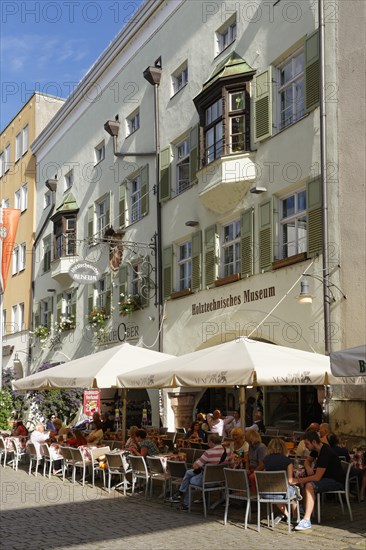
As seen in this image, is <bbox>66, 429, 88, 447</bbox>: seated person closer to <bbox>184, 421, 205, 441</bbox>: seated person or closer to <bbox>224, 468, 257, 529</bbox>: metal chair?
<bbox>184, 421, 205, 441</bbox>: seated person

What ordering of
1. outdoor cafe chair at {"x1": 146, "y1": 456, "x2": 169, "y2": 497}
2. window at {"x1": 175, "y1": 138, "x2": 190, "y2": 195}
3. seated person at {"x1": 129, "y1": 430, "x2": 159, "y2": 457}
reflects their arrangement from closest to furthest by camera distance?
outdoor cafe chair at {"x1": 146, "y1": 456, "x2": 169, "y2": 497} < seated person at {"x1": 129, "y1": 430, "x2": 159, "y2": 457} < window at {"x1": 175, "y1": 138, "x2": 190, "y2": 195}

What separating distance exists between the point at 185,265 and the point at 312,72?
7444 mm

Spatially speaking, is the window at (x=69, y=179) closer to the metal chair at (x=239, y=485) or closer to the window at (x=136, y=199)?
the window at (x=136, y=199)

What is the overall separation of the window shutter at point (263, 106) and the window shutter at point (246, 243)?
1.84 m

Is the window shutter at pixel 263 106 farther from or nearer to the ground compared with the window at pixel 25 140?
nearer to the ground

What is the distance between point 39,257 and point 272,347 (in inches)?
900

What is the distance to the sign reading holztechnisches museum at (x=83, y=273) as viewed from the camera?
23645 millimetres

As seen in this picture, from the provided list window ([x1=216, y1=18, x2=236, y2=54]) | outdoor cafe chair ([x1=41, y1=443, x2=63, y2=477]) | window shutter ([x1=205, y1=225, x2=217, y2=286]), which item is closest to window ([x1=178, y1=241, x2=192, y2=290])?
window shutter ([x1=205, y1=225, x2=217, y2=286])

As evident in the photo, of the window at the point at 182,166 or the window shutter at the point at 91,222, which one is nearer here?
the window at the point at 182,166

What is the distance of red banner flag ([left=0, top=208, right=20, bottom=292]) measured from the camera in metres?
28.5

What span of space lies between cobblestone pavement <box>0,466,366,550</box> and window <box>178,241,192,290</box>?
895 centimetres

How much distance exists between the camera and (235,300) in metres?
18.4

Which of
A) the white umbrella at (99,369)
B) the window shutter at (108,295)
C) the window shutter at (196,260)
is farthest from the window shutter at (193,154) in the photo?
the window shutter at (108,295)

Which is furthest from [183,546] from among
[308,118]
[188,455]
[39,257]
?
[39,257]
